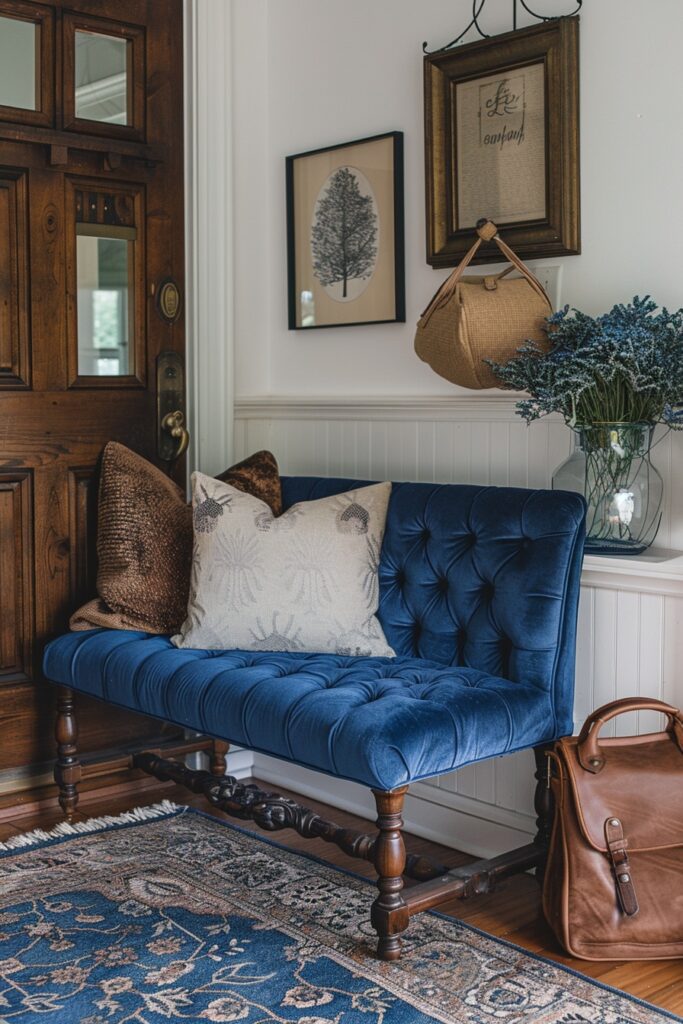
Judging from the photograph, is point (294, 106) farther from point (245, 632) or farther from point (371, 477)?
point (245, 632)

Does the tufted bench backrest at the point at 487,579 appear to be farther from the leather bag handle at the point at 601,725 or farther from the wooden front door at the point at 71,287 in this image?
the wooden front door at the point at 71,287

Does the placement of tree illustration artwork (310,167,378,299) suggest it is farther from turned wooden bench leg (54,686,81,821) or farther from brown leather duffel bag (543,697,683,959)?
brown leather duffel bag (543,697,683,959)

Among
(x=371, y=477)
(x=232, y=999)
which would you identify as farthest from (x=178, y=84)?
(x=232, y=999)

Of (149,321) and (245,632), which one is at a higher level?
(149,321)

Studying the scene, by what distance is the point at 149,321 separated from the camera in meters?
3.38

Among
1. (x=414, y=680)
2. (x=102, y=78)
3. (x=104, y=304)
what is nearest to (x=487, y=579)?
(x=414, y=680)

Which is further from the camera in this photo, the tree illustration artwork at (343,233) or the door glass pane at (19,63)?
the tree illustration artwork at (343,233)

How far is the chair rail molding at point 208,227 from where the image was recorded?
3.38 meters

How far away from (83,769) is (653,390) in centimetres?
182

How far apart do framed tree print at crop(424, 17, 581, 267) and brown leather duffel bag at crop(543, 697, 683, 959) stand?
1.19 meters

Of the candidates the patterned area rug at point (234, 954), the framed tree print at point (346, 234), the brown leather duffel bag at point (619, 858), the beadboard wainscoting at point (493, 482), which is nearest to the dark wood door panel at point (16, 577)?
the patterned area rug at point (234, 954)

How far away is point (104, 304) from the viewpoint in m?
3.29

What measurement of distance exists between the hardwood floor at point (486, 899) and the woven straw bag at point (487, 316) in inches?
45.0

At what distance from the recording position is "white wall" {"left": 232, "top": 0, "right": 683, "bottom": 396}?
2520mm
